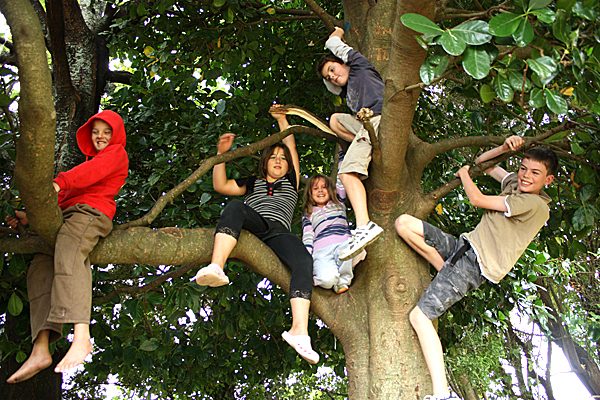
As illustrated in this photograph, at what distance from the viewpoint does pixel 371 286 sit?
12.8 ft

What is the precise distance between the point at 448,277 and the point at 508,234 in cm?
43

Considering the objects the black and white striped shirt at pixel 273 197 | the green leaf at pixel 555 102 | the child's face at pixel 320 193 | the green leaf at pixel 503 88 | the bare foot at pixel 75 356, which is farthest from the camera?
the child's face at pixel 320 193

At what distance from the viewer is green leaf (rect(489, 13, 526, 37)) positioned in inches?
89.8

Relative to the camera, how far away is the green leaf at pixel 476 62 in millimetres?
2334

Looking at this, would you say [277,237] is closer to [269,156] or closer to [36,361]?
[269,156]

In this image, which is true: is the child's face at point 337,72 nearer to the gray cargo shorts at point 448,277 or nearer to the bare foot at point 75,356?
the gray cargo shorts at point 448,277

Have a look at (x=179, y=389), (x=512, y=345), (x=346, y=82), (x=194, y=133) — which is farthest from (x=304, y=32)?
(x=512, y=345)

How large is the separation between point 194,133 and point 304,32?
1.90 metres

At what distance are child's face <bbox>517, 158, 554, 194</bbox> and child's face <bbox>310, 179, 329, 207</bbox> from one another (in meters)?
1.23

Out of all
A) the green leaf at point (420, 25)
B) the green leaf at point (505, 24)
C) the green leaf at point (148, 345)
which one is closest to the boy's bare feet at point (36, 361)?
the green leaf at point (148, 345)

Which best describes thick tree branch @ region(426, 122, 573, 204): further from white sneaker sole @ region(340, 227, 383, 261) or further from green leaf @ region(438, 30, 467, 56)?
green leaf @ region(438, 30, 467, 56)

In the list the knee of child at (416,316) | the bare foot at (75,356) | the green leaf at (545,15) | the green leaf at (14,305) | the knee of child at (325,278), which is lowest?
the knee of child at (416,316)

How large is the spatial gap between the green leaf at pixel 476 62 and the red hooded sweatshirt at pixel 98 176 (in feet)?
6.99

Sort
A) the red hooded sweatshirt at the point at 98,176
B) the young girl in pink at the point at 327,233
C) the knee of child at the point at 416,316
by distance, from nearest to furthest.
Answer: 1. the red hooded sweatshirt at the point at 98,176
2. the knee of child at the point at 416,316
3. the young girl in pink at the point at 327,233
